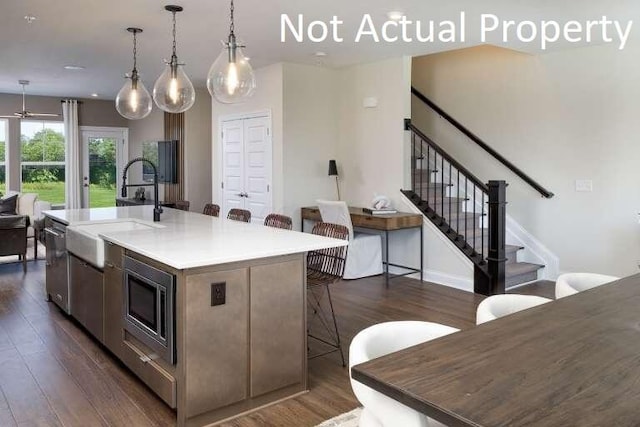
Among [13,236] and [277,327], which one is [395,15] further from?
[13,236]

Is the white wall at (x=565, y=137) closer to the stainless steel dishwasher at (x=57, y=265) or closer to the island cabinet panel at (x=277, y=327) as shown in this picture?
the island cabinet panel at (x=277, y=327)

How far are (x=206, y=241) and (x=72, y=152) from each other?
866 centimetres

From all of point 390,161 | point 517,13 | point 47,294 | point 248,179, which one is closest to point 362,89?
point 390,161

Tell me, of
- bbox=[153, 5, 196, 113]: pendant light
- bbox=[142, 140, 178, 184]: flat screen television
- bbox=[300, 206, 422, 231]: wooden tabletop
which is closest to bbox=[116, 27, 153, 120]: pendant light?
bbox=[153, 5, 196, 113]: pendant light

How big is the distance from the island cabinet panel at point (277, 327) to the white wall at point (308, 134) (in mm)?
3820

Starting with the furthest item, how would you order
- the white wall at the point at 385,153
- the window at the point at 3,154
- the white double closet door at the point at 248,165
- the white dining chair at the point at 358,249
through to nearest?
the window at the point at 3,154 < the white double closet door at the point at 248,165 < the white wall at the point at 385,153 < the white dining chair at the point at 358,249

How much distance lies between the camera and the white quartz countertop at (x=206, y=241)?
8.93 ft

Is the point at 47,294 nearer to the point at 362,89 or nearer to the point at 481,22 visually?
the point at 362,89

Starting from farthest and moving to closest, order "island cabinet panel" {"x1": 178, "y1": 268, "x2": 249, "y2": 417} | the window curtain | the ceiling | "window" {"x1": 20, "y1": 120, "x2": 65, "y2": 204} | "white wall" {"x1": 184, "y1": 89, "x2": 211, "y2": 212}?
the window curtain < "window" {"x1": 20, "y1": 120, "x2": 65, "y2": 204} < "white wall" {"x1": 184, "y1": 89, "x2": 211, "y2": 212} < the ceiling < "island cabinet panel" {"x1": 178, "y1": 268, "x2": 249, "y2": 417}

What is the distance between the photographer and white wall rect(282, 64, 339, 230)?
6730mm

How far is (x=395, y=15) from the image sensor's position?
454 cm

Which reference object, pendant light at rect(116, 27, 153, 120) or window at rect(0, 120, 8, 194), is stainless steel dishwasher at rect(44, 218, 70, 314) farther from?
window at rect(0, 120, 8, 194)

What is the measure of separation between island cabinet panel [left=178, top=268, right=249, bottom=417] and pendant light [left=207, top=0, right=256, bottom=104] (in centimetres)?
153

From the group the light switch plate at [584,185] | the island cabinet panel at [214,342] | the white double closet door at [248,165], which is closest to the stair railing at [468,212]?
the light switch plate at [584,185]
